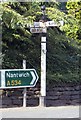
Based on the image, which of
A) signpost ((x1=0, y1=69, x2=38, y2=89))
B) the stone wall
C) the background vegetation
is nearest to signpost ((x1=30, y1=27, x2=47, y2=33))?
the background vegetation

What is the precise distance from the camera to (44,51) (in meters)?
9.10

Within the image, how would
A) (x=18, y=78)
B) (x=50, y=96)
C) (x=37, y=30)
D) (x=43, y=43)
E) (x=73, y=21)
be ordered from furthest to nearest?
(x=73, y=21) → (x=50, y=96) → (x=43, y=43) → (x=37, y=30) → (x=18, y=78)

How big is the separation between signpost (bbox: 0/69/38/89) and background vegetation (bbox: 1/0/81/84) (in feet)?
1.34

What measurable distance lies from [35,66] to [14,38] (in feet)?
3.07

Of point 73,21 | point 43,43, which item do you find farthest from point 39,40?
point 73,21

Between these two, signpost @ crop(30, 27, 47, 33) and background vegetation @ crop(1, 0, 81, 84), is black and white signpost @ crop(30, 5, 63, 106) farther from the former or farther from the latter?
background vegetation @ crop(1, 0, 81, 84)

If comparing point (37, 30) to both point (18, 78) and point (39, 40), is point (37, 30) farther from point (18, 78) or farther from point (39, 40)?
point (18, 78)

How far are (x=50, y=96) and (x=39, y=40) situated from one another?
151cm

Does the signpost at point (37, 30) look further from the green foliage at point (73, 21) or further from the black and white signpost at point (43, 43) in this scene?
the green foliage at point (73, 21)

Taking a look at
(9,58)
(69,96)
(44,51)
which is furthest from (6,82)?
(69,96)

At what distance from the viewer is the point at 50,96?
9.32m

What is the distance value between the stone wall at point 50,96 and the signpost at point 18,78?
0.33 metres

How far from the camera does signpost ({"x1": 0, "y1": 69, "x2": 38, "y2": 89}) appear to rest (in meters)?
8.66

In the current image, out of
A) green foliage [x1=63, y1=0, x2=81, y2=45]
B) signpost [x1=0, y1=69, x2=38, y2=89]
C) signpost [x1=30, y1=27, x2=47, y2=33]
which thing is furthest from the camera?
green foliage [x1=63, y1=0, x2=81, y2=45]
